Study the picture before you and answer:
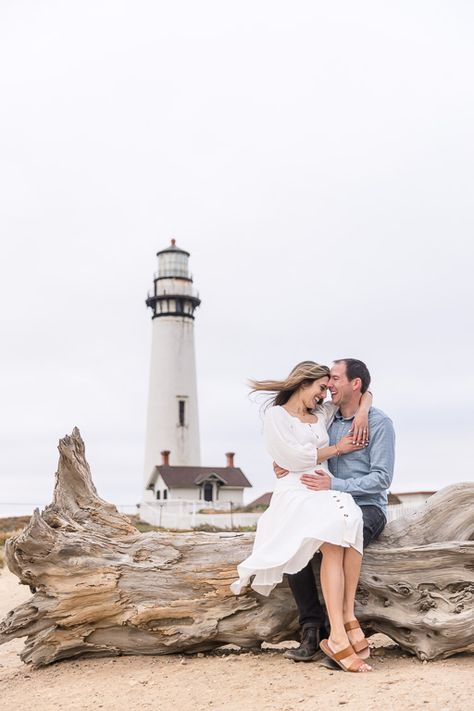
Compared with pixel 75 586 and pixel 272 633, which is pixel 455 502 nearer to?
pixel 272 633

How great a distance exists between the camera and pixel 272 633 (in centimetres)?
709

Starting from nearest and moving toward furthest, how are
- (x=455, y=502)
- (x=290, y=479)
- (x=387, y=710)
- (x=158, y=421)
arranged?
(x=387, y=710) < (x=290, y=479) < (x=455, y=502) < (x=158, y=421)

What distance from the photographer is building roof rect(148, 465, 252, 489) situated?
136 ft

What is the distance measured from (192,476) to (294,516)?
35.9 meters

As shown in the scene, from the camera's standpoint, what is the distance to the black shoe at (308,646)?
6.64 meters

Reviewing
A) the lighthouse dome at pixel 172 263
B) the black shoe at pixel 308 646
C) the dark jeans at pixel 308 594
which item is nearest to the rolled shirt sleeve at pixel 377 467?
the dark jeans at pixel 308 594

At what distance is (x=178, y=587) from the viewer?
7336mm

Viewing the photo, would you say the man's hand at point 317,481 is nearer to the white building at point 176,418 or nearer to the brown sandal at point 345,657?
the brown sandal at point 345,657

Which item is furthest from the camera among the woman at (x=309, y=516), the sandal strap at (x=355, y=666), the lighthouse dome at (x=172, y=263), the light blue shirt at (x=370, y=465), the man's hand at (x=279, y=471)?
the lighthouse dome at (x=172, y=263)

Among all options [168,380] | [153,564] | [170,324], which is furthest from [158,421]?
[153,564]

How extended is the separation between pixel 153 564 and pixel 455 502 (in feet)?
8.58

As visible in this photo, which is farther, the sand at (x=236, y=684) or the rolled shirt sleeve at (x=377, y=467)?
the rolled shirt sleeve at (x=377, y=467)

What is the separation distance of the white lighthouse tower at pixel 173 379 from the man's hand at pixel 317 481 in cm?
3600

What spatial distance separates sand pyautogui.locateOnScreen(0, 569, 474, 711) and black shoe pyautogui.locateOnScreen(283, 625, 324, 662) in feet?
0.26
